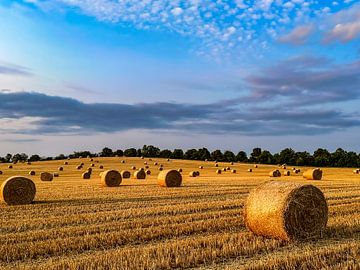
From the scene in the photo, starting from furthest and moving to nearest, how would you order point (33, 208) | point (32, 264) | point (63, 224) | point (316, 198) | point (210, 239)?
point (33, 208)
point (63, 224)
point (316, 198)
point (210, 239)
point (32, 264)

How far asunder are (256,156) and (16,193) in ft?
244

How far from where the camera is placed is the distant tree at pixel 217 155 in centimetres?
9257

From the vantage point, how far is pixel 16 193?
62.3ft

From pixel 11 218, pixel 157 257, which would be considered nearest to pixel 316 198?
pixel 157 257

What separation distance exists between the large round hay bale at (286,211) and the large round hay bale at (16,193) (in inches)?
430

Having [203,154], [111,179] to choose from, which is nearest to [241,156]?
[203,154]

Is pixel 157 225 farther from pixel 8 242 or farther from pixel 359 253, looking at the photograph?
pixel 359 253

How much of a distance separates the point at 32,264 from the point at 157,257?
2.25m

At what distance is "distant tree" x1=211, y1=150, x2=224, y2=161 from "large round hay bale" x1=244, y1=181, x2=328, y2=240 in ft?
265

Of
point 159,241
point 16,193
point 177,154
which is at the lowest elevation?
point 159,241

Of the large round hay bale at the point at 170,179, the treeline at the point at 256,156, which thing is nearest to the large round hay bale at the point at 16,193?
the large round hay bale at the point at 170,179

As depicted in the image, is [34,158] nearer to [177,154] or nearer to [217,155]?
[177,154]

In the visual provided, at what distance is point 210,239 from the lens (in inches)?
392

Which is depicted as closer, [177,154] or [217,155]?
[217,155]
